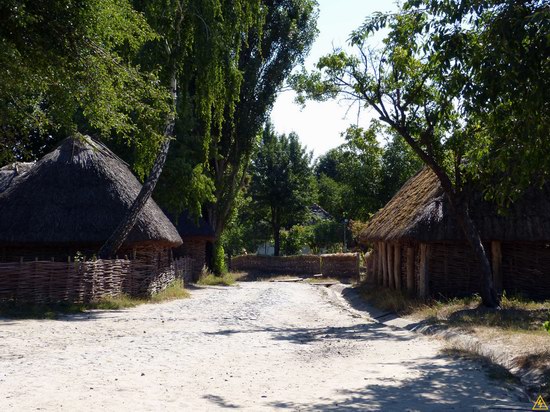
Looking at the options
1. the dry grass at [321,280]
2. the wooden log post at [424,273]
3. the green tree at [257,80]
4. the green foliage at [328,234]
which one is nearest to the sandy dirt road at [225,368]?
the wooden log post at [424,273]

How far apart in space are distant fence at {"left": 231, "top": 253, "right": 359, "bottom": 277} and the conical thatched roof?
1974 cm

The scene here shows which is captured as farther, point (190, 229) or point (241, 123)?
point (241, 123)

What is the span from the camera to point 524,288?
21.0m

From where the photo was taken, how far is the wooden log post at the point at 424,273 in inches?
822

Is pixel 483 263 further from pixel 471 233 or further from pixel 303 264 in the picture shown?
pixel 303 264

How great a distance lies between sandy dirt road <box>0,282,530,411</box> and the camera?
8031mm

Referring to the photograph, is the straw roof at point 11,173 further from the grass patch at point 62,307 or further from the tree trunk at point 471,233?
the tree trunk at point 471,233

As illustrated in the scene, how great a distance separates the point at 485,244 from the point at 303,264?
26600 millimetres

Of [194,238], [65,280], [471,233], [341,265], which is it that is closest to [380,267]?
[471,233]

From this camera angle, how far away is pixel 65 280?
19234mm

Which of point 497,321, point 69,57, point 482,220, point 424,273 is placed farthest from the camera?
point 424,273

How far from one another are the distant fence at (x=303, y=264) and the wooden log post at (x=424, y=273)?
21.3 metres

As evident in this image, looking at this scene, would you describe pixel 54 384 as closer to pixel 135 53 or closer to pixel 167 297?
pixel 135 53

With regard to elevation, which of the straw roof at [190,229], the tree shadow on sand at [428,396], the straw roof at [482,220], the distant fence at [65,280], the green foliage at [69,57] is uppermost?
the green foliage at [69,57]
